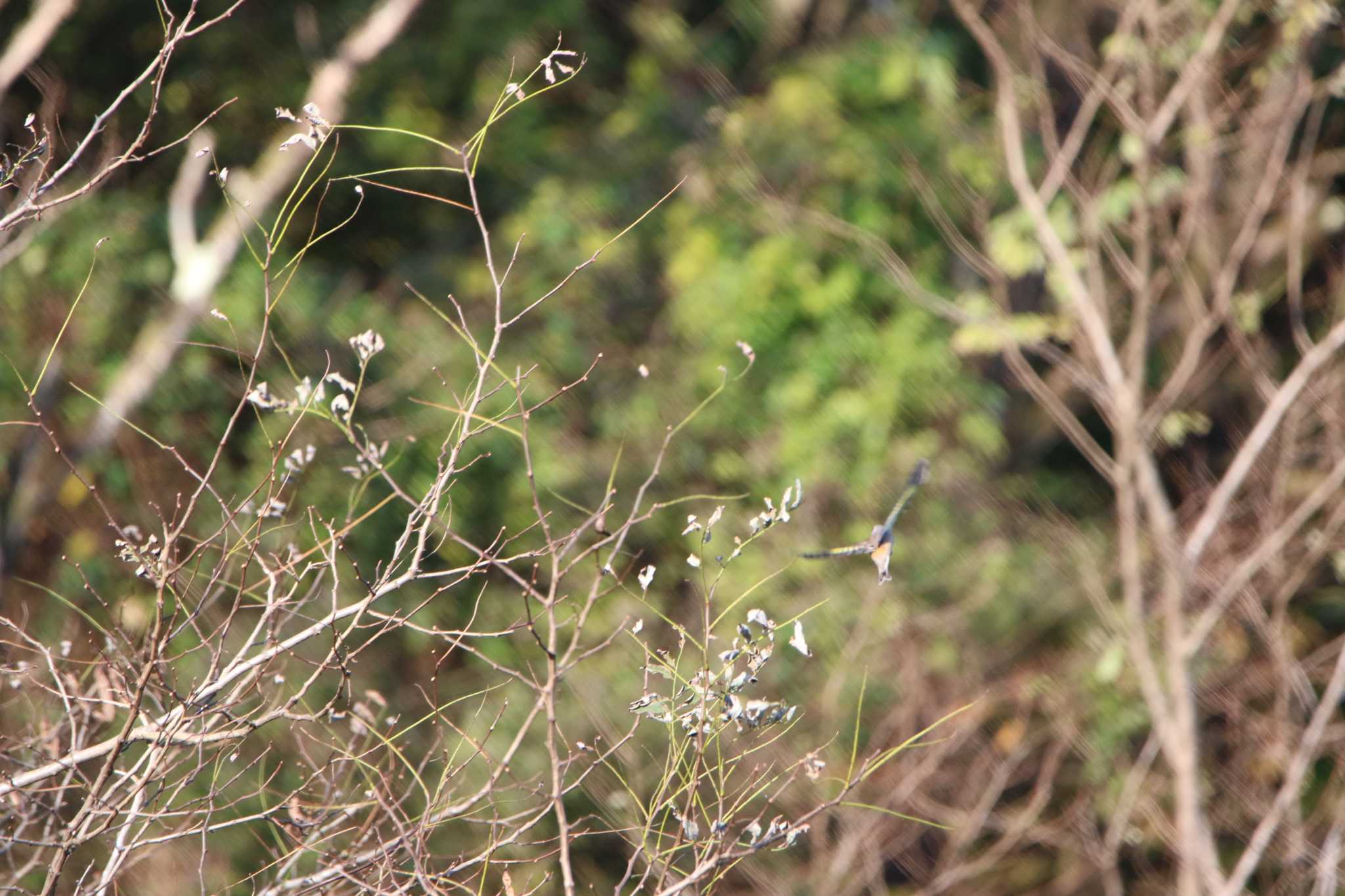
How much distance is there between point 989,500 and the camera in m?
5.89

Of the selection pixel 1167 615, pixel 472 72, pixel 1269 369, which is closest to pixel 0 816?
pixel 1167 615

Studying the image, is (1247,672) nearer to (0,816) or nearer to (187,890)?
(187,890)

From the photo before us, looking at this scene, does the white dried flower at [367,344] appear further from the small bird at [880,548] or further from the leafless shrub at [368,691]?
the small bird at [880,548]

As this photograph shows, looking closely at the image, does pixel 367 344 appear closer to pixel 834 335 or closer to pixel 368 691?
pixel 368 691

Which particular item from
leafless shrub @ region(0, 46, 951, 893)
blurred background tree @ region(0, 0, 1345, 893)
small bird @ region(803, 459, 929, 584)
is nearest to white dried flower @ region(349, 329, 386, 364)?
leafless shrub @ region(0, 46, 951, 893)

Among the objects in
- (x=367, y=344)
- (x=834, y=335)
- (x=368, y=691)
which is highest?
(x=367, y=344)

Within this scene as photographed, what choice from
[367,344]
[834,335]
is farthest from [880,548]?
[834,335]

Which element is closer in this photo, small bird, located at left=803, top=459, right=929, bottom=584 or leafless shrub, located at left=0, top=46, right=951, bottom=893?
leafless shrub, located at left=0, top=46, right=951, bottom=893

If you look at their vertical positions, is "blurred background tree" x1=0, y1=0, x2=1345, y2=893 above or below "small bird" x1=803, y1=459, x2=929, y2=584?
below

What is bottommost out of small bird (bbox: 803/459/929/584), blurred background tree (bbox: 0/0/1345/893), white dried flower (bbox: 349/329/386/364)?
blurred background tree (bbox: 0/0/1345/893)

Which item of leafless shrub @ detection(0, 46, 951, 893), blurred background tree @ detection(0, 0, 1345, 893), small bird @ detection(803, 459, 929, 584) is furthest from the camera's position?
blurred background tree @ detection(0, 0, 1345, 893)

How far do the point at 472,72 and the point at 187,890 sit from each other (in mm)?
4169

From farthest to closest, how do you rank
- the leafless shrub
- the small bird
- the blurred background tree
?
the blurred background tree → the small bird → the leafless shrub

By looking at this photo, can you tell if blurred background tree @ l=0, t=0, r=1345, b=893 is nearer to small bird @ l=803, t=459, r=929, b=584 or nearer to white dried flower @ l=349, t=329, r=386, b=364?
small bird @ l=803, t=459, r=929, b=584
